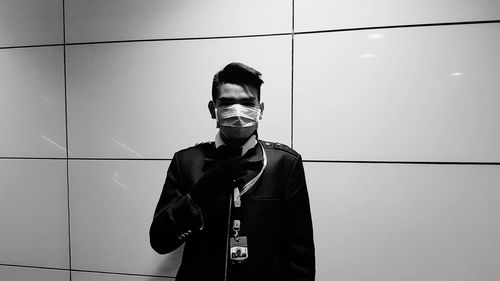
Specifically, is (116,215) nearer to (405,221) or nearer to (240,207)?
(240,207)

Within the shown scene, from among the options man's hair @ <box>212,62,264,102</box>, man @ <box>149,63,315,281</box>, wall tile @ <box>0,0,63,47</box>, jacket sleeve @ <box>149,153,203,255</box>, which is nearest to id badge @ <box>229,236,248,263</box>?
man @ <box>149,63,315,281</box>

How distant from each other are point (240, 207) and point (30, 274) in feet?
5.09

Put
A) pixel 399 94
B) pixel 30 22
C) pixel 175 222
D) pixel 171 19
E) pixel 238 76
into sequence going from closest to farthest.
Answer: pixel 175 222, pixel 238 76, pixel 399 94, pixel 171 19, pixel 30 22

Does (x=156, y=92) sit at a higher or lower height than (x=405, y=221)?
higher

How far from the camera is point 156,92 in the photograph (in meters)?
1.58

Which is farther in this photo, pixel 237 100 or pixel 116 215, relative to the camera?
pixel 116 215

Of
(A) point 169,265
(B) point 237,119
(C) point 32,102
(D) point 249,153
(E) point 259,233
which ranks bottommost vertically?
(A) point 169,265

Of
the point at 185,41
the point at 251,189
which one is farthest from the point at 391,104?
the point at 185,41

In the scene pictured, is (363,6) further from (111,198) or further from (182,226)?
(111,198)

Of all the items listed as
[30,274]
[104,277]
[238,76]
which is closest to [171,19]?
[238,76]

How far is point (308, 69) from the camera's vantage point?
1449 millimetres

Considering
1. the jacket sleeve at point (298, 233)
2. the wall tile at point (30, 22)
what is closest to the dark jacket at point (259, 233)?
the jacket sleeve at point (298, 233)

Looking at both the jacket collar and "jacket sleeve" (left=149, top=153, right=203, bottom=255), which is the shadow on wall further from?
the jacket collar

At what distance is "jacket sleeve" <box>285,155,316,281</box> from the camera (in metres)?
1.02
